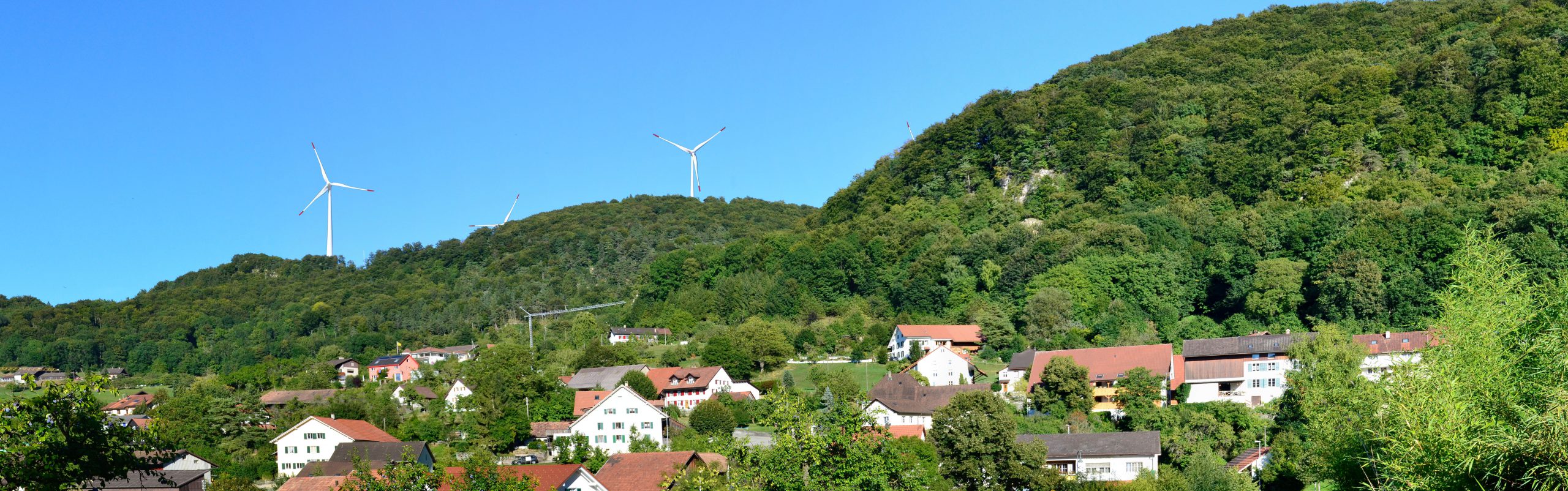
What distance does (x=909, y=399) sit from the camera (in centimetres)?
5612

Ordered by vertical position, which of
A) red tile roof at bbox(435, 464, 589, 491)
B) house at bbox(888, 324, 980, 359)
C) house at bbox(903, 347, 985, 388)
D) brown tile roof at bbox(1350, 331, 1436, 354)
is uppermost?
house at bbox(888, 324, 980, 359)

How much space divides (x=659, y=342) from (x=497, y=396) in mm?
32346

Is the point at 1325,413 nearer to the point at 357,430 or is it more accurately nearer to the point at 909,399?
the point at 909,399

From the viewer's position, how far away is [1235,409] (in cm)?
4534

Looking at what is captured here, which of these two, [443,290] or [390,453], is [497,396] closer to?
[390,453]

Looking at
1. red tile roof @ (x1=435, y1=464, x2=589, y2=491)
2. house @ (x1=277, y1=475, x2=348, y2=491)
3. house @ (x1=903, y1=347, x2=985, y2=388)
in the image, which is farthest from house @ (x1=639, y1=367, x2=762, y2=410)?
house @ (x1=277, y1=475, x2=348, y2=491)

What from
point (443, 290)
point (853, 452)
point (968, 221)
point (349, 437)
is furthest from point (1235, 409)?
point (443, 290)

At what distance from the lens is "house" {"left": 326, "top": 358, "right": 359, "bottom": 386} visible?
288ft

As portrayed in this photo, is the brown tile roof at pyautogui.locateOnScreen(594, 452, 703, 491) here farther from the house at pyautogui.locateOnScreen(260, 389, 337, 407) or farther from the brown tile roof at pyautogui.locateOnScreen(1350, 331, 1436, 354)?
the brown tile roof at pyautogui.locateOnScreen(1350, 331, 1436, 354)

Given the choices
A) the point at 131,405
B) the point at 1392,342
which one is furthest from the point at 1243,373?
the point at 131,405

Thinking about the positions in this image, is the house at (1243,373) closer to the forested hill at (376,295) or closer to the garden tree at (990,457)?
the garden tree at (990,457)

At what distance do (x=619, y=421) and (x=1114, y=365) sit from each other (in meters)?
22.3

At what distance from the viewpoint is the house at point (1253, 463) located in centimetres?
4053

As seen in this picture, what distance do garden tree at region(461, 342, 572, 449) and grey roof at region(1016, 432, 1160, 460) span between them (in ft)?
78.4
